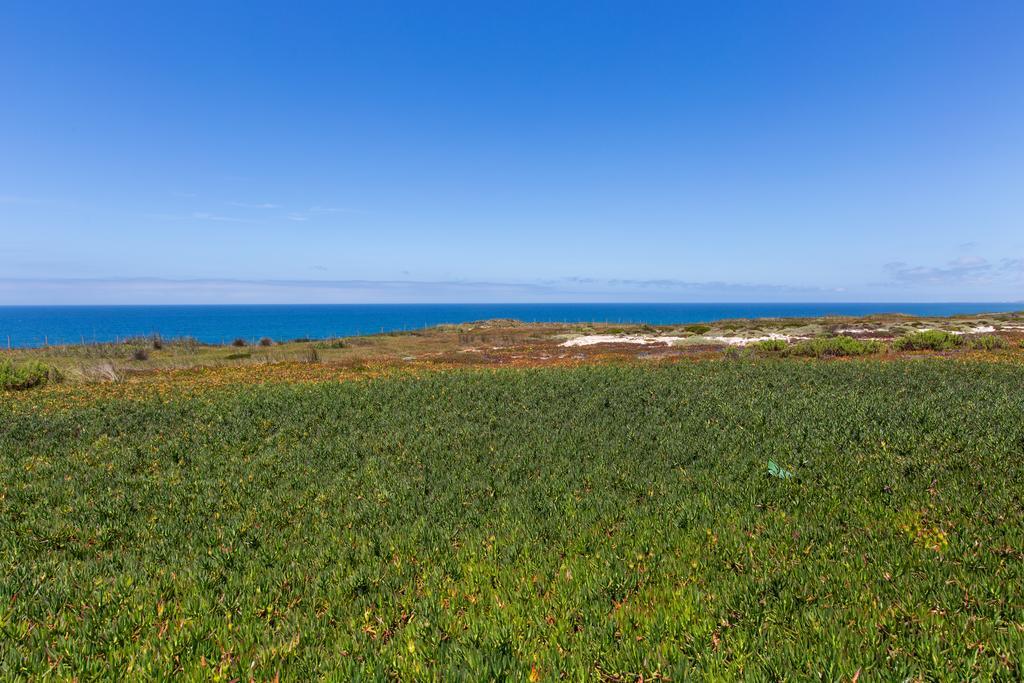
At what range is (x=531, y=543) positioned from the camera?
7.62 m

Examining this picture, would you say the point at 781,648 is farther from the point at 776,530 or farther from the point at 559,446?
the point at 559,446

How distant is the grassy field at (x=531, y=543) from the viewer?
4863 mm

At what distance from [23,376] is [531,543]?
31648mm

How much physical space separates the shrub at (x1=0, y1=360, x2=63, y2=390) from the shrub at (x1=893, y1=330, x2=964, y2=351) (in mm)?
54413

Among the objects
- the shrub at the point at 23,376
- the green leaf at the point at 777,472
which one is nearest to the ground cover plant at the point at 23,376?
the shrub at the point at 23,376

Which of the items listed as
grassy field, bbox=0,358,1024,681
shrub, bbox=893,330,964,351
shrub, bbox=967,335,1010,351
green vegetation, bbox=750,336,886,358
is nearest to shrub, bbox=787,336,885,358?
green vegetation, bbox=750,336,886,358

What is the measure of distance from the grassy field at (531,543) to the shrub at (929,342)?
79.2 ft

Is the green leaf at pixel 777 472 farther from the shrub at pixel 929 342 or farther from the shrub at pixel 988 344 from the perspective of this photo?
the shrub at pixel 929 342

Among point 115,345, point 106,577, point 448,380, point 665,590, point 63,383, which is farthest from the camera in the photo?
point 115,345

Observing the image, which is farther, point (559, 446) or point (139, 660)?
point (559, 446)

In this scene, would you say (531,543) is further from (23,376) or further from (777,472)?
(23,376)

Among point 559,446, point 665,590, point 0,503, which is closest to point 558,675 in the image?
point 665,590

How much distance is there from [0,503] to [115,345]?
6504cm

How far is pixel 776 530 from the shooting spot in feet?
24.5
